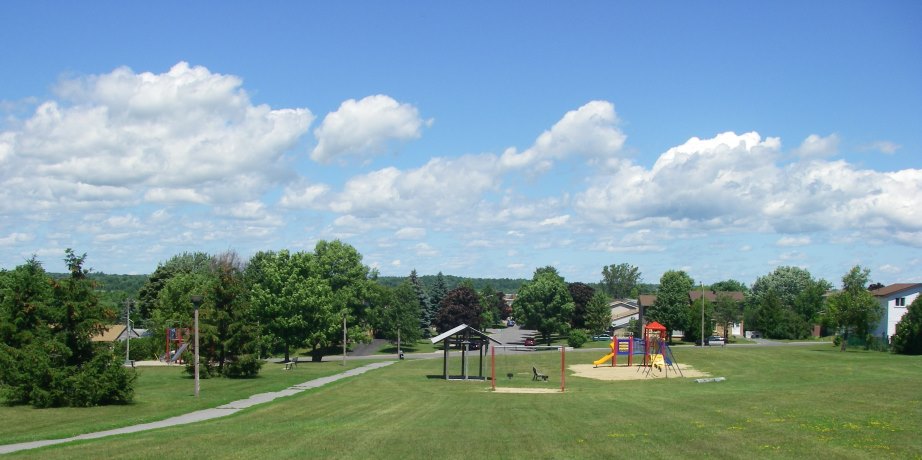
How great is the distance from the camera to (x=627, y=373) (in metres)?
50.7

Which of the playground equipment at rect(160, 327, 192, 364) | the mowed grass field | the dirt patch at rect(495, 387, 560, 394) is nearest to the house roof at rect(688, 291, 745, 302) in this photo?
the playground equipment at rect(160, 327, 192, 364)

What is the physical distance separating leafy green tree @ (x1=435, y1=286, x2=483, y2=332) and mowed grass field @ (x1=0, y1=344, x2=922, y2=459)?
68.8m

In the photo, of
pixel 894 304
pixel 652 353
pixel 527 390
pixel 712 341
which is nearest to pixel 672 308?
pixel 712 341

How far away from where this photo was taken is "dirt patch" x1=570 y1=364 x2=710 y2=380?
48094 mm

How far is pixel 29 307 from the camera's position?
3975cm

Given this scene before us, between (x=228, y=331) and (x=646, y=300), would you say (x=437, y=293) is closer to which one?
(x=646, y=300)

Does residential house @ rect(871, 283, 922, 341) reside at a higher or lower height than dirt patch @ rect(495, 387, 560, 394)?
higher

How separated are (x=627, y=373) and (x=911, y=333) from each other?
28.4 m

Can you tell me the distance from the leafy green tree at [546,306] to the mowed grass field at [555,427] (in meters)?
68.5

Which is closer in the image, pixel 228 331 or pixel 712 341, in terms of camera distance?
pixel 228 331

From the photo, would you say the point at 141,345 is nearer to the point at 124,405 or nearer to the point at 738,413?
the point at 124,405

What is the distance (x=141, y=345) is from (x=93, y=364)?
4318cm

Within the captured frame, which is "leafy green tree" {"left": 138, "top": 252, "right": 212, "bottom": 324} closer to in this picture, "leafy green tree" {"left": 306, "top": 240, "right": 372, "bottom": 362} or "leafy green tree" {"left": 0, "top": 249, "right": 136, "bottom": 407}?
"leafy green tree" {"left": 306, "top": 240, "right": 372, "bottom": 362}

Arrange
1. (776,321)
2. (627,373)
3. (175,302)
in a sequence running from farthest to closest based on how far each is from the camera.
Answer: (776,321) < (175,302) < (627,373)
